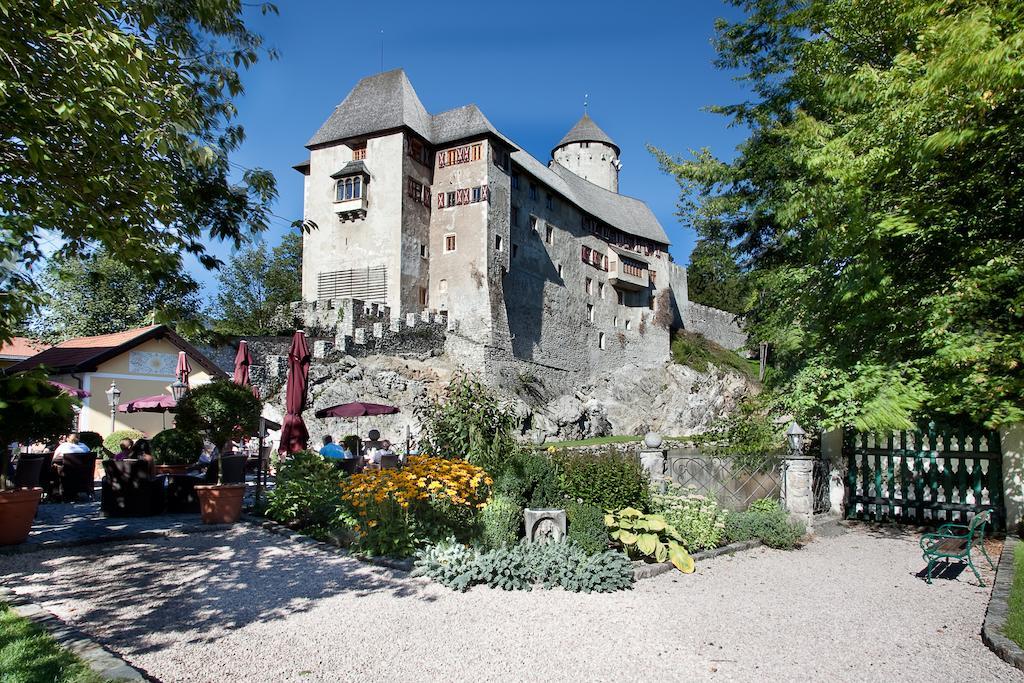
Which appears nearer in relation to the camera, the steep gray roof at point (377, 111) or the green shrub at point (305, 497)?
the green shrub at point (305, 497)

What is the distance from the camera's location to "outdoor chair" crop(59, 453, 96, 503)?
1195 cm

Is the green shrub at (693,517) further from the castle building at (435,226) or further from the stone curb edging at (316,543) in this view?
the castle building at (435,226)

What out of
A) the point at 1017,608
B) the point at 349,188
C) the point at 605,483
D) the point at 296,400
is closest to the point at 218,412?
the point at 296,400

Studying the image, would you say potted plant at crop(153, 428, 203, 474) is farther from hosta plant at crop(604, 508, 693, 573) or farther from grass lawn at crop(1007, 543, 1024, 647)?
grass lawn at crop(1007, 543, 1024, 647)

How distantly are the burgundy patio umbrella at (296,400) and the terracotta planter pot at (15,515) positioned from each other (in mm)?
5036

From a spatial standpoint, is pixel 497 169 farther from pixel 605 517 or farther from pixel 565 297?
pixel 605 517

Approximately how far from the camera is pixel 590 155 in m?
58.1

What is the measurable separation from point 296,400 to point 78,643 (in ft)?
28.3

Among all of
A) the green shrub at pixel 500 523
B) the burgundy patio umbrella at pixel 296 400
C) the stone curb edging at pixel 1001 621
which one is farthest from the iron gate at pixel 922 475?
the burgundy patio umbrella at pixel 296 400

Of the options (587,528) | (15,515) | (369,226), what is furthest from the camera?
(369,226)

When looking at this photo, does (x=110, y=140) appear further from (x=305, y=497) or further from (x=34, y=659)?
(x=305, y=497)

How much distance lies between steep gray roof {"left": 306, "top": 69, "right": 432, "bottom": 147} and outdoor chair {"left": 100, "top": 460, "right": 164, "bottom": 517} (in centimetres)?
2609

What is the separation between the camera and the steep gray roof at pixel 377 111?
33938 mm

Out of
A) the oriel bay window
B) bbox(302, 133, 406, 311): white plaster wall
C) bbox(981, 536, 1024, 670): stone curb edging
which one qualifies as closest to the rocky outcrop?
bbox(302, 133, 406, 311): white plaster wall
